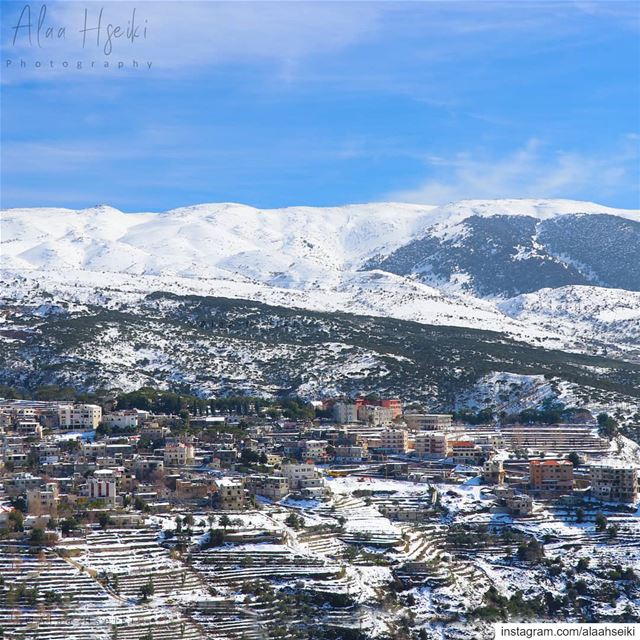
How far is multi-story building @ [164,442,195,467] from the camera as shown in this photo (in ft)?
211

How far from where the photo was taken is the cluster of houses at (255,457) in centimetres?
5850

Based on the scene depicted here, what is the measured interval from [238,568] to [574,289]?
119044 mm

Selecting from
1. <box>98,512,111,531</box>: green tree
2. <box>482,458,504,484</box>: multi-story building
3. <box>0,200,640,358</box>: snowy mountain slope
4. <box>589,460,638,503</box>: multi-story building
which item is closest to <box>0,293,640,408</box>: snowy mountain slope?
<box>0,200,640,358</box>: snowy mountain slope

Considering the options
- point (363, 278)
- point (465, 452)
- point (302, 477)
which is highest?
point (363, 278)

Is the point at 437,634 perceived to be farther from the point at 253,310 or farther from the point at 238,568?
the point at 253,310

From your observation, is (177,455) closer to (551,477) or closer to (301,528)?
(301,528)

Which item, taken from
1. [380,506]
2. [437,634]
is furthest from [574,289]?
[437,634]

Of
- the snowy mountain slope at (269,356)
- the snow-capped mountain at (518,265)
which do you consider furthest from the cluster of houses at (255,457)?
the snow-capped mountain at (518,265)

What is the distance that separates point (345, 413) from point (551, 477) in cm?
1719

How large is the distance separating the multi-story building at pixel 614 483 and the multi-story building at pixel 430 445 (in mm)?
8937

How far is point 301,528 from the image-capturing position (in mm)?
54719

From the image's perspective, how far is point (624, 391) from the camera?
8988 cm

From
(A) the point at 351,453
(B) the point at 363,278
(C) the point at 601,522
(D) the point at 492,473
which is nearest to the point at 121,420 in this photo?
(A) the point at 351,453

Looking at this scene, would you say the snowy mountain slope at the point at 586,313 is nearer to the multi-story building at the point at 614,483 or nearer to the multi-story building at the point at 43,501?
the multi-story building at the point at 614,483
